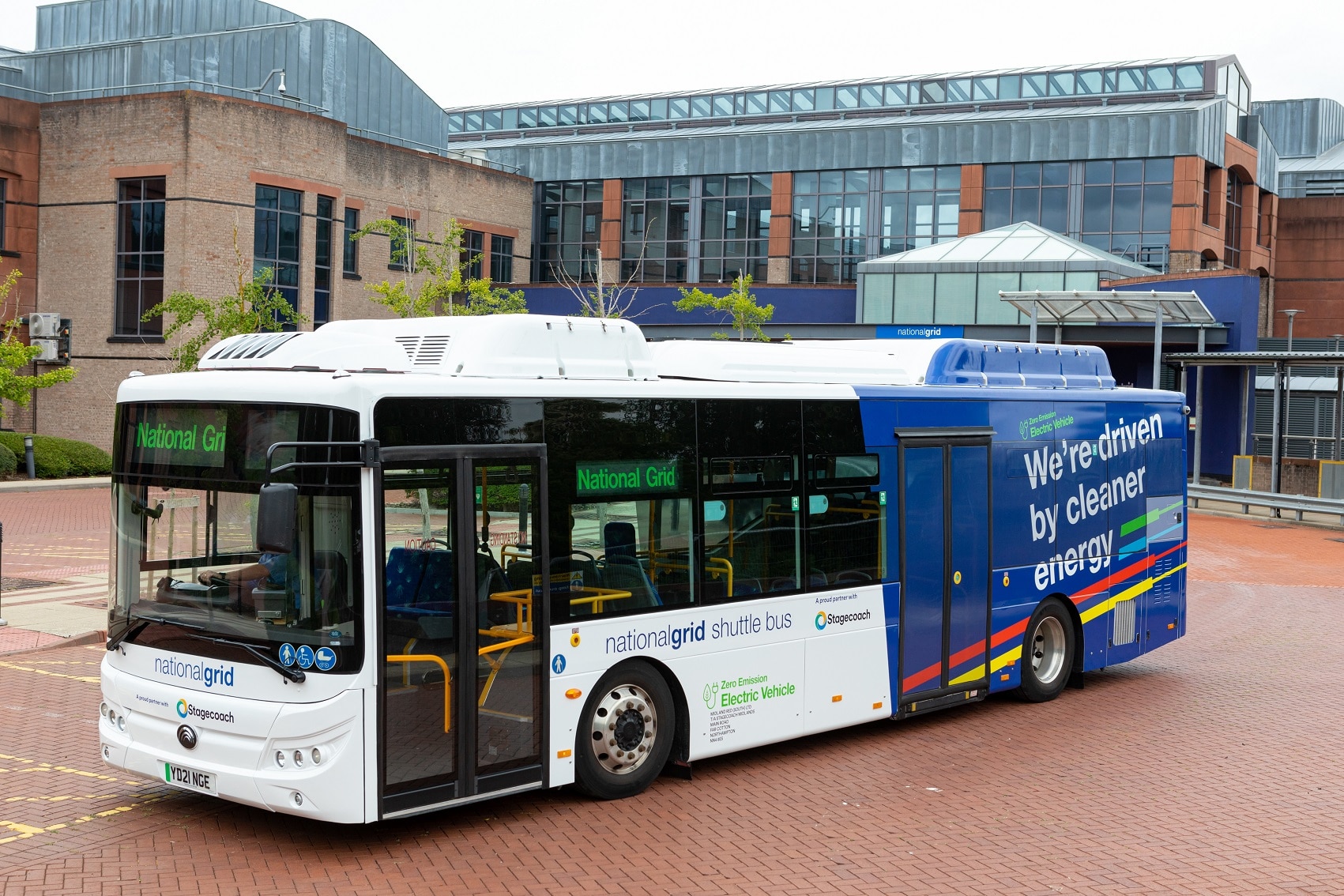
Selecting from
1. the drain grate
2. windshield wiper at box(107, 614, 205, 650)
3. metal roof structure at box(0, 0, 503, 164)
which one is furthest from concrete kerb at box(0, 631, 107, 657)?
metal roof structure at box(0, 0, 503, 164)

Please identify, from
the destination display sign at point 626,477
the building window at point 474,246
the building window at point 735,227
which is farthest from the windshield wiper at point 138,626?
the building window at point 735,227

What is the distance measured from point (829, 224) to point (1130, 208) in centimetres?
1190

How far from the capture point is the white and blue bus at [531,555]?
23.0 ft

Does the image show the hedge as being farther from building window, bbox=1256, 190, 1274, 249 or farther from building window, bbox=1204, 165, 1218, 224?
building window, bbox=1256, 190, 1274, 249

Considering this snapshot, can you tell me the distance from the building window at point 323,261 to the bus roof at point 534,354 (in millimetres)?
34474

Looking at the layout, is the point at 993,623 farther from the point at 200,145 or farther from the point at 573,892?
the point at 200,145

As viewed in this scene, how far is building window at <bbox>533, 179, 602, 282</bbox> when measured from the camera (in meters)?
59.2

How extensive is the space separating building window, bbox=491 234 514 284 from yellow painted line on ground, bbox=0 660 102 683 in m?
44.1

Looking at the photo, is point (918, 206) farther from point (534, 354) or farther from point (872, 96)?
point (534, 354)

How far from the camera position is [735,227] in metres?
57.3

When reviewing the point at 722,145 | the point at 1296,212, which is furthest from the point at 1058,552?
the point at 1296,212

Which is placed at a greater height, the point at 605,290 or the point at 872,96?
the point at 872,96

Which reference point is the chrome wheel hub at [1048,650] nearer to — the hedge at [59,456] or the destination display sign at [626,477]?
the destination display sign at [626,477]

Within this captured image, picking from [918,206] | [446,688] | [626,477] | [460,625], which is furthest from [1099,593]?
[918,206]
